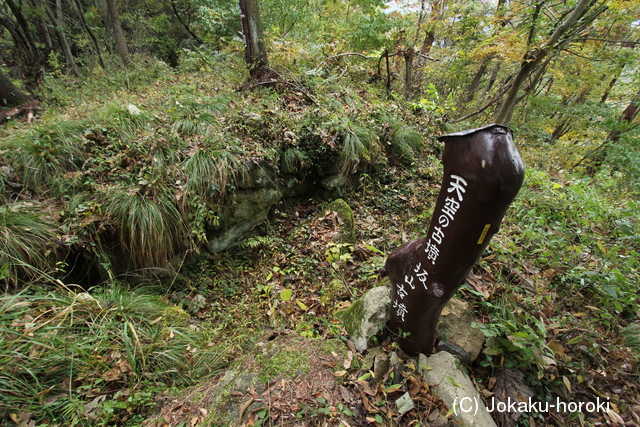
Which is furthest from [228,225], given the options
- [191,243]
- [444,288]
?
[444,288]

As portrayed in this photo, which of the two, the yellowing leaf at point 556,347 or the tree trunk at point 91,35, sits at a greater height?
the tree trunk at point 91,35

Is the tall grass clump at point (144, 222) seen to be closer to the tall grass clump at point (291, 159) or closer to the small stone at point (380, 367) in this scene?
the tall grass clump at point (291, 159)

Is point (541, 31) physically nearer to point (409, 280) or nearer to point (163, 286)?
point (409, 280)

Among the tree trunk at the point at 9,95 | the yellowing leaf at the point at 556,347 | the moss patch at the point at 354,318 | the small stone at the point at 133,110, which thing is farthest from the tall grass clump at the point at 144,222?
the tree trunk at the point at 9,95

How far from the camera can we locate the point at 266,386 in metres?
2.15

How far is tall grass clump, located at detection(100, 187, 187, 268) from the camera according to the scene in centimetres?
315

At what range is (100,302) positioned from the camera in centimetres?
255

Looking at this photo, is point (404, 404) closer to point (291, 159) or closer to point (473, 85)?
point (291, 159)

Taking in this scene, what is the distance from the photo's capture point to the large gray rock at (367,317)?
8.06 feet

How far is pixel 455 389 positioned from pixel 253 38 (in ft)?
22.2

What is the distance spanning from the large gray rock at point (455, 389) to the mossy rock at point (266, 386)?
0.67 metres

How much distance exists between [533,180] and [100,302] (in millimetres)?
5895

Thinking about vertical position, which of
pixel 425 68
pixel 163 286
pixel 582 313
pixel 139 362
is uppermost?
pixel 425 68

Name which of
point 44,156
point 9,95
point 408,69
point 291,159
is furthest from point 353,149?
point 9,95
